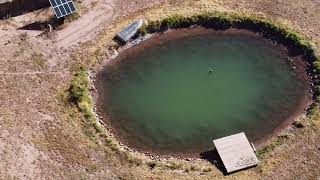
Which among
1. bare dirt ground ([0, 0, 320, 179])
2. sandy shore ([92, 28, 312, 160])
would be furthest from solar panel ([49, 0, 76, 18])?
sandy shore ([92, 28, 312, 160])

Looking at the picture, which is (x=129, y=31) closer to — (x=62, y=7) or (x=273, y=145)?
(x=62, y=7)

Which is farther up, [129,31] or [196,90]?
[129,31]

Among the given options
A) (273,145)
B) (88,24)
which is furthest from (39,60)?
(273,145)

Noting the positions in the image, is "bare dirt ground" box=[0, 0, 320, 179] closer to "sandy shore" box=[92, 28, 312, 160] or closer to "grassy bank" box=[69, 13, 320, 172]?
"grassy bank" box=[69, 13, 320, 172]

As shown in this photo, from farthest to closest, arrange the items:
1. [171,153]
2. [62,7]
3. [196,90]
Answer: [62,7], [196,90], [171,153]

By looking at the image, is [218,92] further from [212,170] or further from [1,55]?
[1,55]

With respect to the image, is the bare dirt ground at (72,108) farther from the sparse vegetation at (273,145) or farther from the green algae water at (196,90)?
the green algae water at (196,90)
